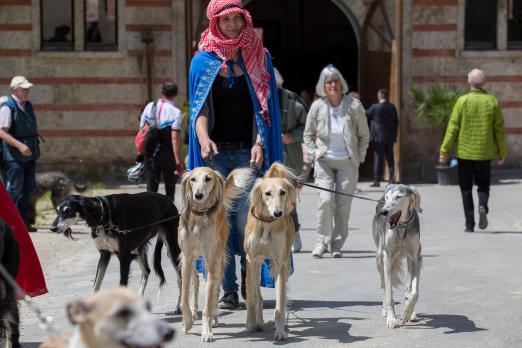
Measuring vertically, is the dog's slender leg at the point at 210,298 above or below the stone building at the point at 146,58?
below

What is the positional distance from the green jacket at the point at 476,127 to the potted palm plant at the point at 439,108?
20.9 ft

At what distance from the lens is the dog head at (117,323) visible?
4.11 metres

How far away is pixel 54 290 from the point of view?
10.2 meters

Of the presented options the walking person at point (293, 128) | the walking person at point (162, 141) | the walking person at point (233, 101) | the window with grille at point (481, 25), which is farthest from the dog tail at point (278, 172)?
the window with grille at point (481, 25)

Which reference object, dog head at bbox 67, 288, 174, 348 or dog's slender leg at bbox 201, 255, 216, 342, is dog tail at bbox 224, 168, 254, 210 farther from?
dog head at bbox 67, 288, 174, 348

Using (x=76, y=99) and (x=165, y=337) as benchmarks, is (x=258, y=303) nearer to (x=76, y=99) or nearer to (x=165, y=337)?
(x=165, y=337)

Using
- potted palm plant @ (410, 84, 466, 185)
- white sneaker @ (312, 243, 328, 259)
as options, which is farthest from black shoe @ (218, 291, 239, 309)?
potted palm plant @ (410, 84, 466, 185)

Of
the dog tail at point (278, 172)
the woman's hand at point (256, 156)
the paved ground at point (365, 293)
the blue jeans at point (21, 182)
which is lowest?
the paved ground at point (365, 293)

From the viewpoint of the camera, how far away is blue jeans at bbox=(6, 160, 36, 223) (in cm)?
1377

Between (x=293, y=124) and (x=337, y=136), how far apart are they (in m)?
0.74

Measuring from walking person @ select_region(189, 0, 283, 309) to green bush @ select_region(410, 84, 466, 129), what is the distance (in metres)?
12.0

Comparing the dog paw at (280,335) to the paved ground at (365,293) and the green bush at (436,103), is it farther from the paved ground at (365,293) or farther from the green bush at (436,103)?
the green bush at (436,103)

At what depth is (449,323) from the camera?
8.37 metres

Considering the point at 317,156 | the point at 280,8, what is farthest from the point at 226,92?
the point at 280,8
